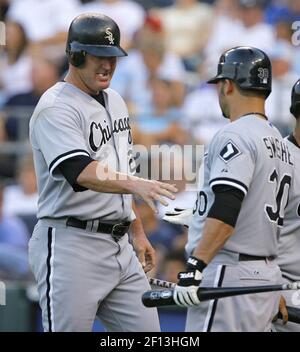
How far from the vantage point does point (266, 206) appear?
428 centimetres

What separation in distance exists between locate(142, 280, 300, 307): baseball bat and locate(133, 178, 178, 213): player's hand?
1.33 feet

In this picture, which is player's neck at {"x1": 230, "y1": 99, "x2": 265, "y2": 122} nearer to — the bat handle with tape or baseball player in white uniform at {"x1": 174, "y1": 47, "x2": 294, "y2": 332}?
baseball player in white uniform at {"x1": 174, "y1": 47, "x2": 294, "y2": 332}

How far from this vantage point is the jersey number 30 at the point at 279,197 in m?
4.30

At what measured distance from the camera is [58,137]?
451cm

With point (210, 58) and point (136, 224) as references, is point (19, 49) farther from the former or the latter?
point (136, 224)

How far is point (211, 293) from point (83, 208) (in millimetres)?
959

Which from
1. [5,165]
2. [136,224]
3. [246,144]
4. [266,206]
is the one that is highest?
[246,144]

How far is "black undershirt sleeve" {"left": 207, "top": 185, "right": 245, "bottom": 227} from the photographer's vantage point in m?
4.01

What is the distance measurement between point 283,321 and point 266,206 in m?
0.82

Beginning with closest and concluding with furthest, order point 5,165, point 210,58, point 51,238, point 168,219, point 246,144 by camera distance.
→ 1. point 246,144
2. point 51,238
3. point 168,219
4. point 5,165
5. point 210,58

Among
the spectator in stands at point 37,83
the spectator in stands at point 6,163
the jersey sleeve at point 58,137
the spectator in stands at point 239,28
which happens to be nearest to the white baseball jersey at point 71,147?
the jersey sleeve at point 58,137

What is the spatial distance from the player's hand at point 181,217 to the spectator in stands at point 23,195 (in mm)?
4280

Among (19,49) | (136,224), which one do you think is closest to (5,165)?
(19,49)

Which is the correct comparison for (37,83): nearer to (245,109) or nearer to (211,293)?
(245,109)
